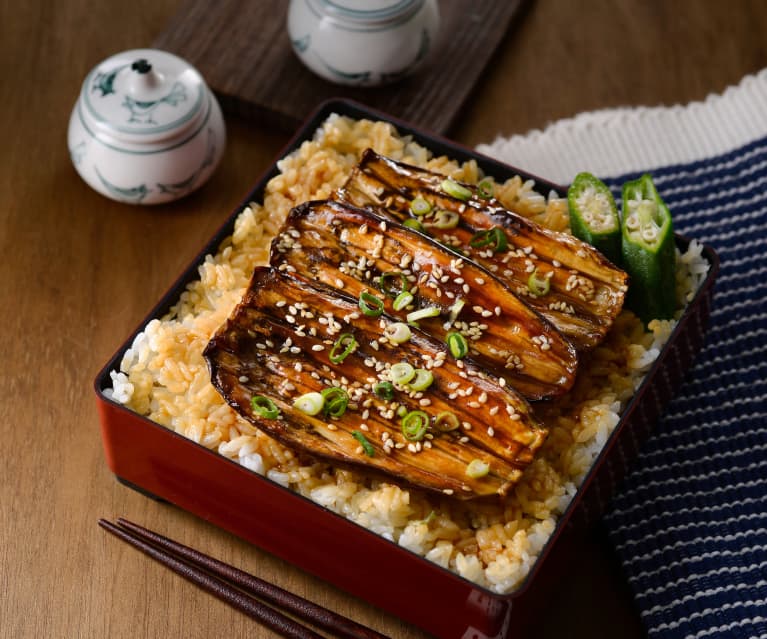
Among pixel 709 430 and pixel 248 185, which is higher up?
pixel 709 430

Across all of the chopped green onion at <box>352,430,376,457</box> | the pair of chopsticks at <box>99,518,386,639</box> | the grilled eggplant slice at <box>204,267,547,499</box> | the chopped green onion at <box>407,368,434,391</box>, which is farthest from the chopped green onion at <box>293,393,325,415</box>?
the pair of chopsticks at <box>99,518,386,639</box>

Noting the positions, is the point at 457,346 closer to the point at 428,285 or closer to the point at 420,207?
the point at 428,285

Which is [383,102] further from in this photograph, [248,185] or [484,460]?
[484,460]

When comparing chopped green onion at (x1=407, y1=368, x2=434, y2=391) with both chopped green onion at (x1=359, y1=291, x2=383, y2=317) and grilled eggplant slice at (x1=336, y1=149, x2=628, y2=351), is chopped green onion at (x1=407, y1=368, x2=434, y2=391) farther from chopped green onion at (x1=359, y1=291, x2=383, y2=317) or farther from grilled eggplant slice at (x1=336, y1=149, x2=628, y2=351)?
grilled eggplant slice at (x1=336, y1=149, x2=628, y2=351)

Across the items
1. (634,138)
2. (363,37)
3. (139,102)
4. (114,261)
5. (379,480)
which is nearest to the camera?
(379,480)

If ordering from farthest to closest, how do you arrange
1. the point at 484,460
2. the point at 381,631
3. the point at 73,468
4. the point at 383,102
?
the point at 383,102 < the point at 73,468 < the point at 381,631 < the point at 484,460

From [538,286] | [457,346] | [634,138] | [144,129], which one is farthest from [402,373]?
[634,138]

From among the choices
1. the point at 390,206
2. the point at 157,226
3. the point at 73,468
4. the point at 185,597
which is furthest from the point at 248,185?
the point at 185,597
